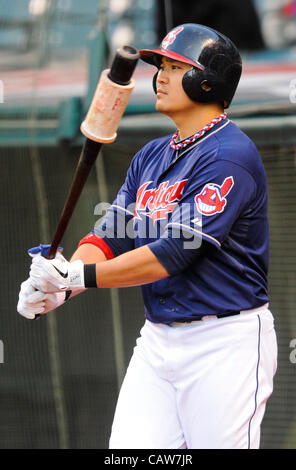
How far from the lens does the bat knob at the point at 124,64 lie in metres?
2.18

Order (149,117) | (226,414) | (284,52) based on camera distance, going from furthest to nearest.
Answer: (284,52), (149,117), (226,414)

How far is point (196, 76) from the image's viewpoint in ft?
8.32

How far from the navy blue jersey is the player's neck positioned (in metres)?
0.05

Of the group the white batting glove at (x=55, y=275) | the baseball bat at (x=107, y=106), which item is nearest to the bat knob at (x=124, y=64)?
the baseball bat at (x=107, y=106)

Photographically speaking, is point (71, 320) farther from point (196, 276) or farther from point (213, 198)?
point (213, 198)

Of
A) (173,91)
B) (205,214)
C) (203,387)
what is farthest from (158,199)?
(203,387)

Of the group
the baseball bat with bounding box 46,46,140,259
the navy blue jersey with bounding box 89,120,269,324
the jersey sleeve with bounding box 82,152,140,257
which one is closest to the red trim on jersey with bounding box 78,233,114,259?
the jersey sleeve with bounding box 82,152,140,257

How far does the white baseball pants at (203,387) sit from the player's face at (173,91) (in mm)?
709

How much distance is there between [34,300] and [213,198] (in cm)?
65

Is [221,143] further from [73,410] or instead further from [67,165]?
[73,410]

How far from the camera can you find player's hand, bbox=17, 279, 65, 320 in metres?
2.47

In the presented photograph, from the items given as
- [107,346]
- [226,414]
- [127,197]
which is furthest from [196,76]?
[107,346]

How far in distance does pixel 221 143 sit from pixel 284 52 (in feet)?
12.6

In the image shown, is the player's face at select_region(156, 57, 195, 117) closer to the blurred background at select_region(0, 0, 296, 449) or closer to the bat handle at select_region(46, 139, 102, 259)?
the bat handle at select_region(46, 139, 102, 259)
